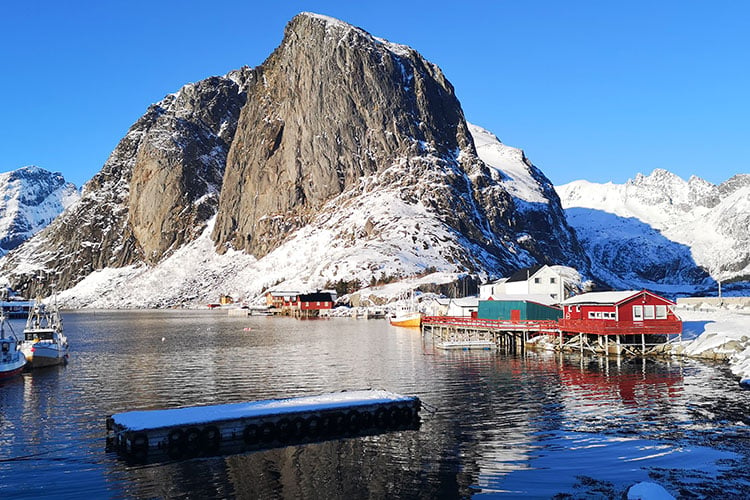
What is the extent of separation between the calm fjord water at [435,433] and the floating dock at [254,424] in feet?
4.31

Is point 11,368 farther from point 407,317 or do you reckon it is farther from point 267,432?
point 407,317

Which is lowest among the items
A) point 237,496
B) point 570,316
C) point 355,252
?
point 237,496

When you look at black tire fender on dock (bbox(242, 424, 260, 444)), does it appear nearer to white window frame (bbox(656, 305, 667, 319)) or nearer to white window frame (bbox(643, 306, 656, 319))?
white window frame (bbox(643, 306, 656, 319))

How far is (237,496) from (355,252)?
169 meters

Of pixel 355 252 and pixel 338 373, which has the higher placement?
pixel 355 252

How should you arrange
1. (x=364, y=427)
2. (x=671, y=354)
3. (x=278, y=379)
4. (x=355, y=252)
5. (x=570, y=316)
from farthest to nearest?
(x=355, y=252) < (x=570, y=316) < (x=671, y=354) < (x=278, y=379) < (x=364, y=427)

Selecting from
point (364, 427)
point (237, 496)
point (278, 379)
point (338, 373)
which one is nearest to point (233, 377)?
point (278, 379)

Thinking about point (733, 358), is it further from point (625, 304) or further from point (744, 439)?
point (744, 439)

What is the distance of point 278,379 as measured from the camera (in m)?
55.6

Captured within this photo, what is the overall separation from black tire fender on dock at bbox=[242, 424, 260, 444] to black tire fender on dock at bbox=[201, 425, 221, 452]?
4.50ft

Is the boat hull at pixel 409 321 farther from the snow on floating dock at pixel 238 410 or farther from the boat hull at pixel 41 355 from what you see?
the snow on floating dock at pixel 238 410

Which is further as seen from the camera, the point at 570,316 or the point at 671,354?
the point at 570,316

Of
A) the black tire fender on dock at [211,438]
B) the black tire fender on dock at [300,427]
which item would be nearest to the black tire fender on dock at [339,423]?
the black tire fender on dock at [300,427]

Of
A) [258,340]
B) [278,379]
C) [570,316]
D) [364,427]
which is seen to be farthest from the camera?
[258,340]
